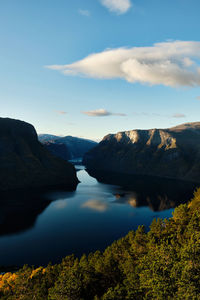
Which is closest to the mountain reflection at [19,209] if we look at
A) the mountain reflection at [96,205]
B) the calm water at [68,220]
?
the calm water at [68,220]

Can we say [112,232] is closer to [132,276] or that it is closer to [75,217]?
[75,217]

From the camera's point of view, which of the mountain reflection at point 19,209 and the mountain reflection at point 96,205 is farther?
the mountain reflection at point 96,205

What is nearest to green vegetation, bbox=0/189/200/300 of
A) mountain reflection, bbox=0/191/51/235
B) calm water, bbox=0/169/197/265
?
calm water, bbox=0/169/197/265

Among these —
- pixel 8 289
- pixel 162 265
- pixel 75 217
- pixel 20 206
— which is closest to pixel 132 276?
pixel 162 265

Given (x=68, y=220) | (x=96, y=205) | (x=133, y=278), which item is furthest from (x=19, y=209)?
(x=133, y=278)

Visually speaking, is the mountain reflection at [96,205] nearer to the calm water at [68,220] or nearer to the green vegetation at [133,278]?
the calm water at [68,220]

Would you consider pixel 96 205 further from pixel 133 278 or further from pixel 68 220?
pixel 133 278

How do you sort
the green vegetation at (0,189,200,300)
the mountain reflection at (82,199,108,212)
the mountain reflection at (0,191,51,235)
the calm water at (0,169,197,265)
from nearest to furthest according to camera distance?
the green vegetation at (0,189,200,300)
the calm water at (0,169,197,265)
the mountain reflection at (0,191,51,235)
the mountain reflection at (82,199,108,212)

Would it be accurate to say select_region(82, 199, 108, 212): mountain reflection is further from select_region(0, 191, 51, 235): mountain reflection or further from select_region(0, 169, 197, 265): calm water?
select_region(0, 191, 51, 235): mountain reflection
